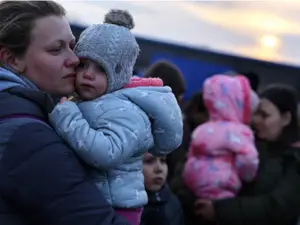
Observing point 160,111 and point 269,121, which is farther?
point 269,121

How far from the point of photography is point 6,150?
1591mm

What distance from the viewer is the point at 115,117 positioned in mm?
1722

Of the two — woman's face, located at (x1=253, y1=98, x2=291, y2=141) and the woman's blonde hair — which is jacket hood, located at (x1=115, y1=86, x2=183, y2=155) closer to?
the woman's blonde hair

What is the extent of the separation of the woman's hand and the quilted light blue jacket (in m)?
1.82

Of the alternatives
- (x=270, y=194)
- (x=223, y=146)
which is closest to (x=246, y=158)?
(x=223, y=146)

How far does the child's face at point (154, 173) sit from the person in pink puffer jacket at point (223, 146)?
0.44 metres

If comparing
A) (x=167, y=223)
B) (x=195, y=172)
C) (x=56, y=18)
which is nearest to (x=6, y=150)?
(x=56, y=18)

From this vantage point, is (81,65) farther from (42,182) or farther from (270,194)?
(270,194)

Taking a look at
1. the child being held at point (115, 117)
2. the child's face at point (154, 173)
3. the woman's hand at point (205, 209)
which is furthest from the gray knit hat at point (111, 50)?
the woman's hand at point (205, 209)

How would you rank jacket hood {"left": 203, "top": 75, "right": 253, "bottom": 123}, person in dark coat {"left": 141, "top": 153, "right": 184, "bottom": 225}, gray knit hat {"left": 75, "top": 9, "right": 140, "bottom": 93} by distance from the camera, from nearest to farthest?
gray knit hat {"left": 75, "top": 9, "right": 140, "bottom": 93}
person in dark coat {"left": 141, "top": 153, "right": 184, "bottom": 225}
jacket hood {"left": 203, "top": 75, "right": 253, "bottom": 123}

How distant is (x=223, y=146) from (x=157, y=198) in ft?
2.05

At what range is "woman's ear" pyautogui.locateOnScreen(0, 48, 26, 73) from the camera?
1.79 meters

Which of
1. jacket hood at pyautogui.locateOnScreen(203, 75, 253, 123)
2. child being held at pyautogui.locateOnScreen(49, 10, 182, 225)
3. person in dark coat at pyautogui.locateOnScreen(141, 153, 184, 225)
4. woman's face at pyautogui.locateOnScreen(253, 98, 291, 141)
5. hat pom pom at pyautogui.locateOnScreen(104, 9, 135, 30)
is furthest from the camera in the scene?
woman's face at pyautogui.locateOnScreen(253, 98, 291, 141)

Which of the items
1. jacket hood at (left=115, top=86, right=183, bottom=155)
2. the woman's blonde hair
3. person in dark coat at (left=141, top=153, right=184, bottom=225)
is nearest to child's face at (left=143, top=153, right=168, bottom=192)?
person in dark coat at (left=141, top=153, right=184, bottom=225)
